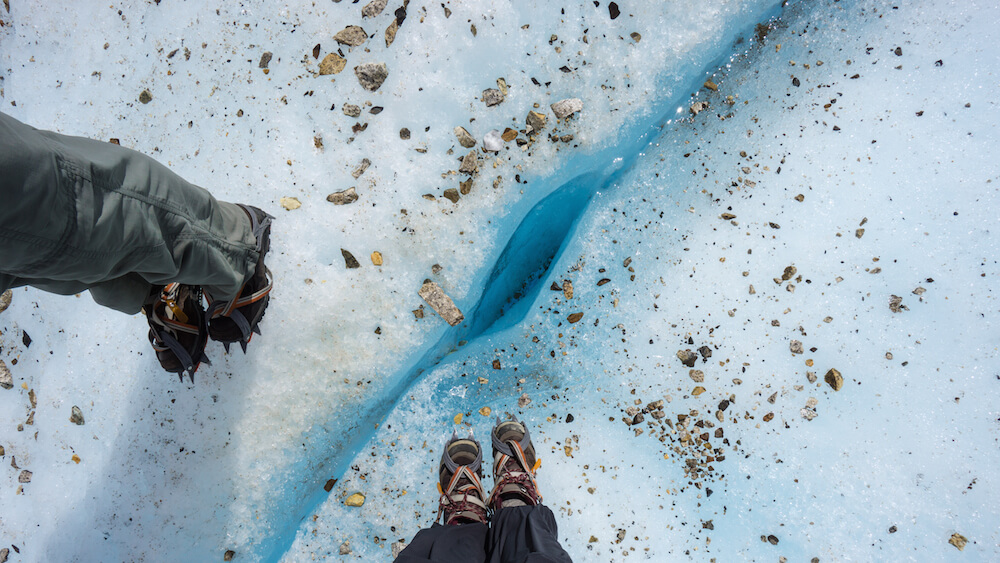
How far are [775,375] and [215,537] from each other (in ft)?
7.84

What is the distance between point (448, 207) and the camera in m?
2.04

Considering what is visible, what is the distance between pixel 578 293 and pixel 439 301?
0.58 meters

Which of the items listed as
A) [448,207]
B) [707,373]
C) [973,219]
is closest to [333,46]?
[448,207]

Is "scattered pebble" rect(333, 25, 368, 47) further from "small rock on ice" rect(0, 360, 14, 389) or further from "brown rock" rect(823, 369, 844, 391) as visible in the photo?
"brown rock" rect(823, 369, 844, 391)

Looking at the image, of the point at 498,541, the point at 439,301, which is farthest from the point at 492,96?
the point at 498,541

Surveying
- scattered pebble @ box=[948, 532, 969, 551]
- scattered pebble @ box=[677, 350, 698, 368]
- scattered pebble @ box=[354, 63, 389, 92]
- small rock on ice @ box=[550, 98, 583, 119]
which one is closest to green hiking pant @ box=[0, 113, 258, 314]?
scattered pebble @ box=[354, 63, 389, 92]

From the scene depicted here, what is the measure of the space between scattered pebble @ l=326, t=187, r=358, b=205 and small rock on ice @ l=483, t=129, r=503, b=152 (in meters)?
0.58

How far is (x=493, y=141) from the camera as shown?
6.67ft

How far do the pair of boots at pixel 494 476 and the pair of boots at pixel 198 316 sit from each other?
935 millimetres

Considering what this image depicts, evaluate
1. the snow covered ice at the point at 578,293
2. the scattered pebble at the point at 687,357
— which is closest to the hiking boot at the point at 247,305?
the snow covered ice at the point at 578,293

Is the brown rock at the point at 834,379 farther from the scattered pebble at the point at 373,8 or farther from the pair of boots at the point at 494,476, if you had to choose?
the scattered pebble at the point at 373,8

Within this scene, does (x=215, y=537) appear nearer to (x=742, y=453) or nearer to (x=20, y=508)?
(x=20, y=508)

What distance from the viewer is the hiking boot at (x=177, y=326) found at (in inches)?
70.9

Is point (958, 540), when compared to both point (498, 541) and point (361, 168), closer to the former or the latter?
point (498, 541)
